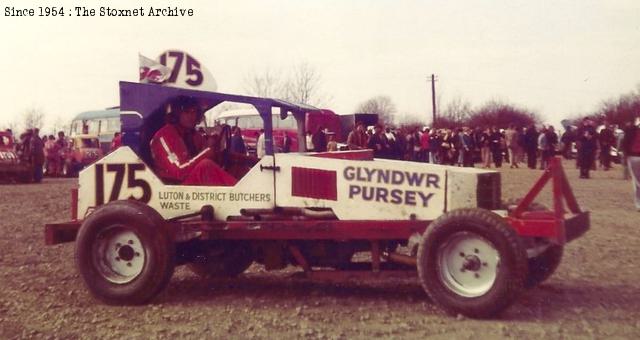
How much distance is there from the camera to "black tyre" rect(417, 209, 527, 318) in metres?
6.59

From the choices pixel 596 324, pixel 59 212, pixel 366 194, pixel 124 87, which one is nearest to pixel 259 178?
pixel 366 194

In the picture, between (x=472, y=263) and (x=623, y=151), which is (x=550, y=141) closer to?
(x=623, y=151)

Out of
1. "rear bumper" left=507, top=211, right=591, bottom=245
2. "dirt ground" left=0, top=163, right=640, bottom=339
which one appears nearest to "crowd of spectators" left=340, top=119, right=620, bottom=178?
"dirt ground" left=0, top=163, right=640, bottom=339

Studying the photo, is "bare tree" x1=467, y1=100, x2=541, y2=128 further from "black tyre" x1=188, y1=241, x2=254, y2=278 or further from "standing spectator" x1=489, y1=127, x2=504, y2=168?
"black tyre" x1=188, y1=241, x2=254, y2=278

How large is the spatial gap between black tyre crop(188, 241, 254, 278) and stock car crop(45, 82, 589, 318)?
0.02m

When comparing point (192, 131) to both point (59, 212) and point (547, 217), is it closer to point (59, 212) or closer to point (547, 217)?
point (547, 217)

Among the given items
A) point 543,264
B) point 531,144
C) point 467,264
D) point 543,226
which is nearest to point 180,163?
point 467,264

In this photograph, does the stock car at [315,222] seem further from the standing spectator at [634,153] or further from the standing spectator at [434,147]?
the standing spectator at [434,147]

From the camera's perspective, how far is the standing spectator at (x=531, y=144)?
96.2 ft

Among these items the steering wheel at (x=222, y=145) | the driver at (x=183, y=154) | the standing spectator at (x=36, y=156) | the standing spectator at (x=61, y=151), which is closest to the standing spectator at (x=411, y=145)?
the standing spectator at (x=36, y=156)

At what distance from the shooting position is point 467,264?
6.81 metres

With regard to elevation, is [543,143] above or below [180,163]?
above

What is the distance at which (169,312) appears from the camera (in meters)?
7.25

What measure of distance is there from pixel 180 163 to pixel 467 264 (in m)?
2.84
